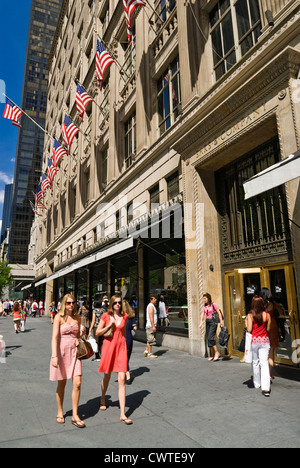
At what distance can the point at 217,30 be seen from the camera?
1158 cm

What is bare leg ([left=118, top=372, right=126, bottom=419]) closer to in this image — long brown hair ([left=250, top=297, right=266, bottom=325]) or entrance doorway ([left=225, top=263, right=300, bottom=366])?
long brown hair ([left=250, top=297, right=266, bottom=325])

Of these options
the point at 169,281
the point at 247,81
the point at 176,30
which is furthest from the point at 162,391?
A: the point at 176,30

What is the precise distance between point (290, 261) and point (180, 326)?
534 centimetres

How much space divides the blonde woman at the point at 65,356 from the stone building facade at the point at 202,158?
4895 millimetres

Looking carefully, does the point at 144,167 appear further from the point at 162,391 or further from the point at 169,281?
the point at 162,391

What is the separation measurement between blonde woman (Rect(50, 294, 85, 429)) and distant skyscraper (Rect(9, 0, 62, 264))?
387 feet

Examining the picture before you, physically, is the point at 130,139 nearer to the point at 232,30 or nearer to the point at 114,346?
the point at 232,30

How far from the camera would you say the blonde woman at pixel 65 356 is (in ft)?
14.9

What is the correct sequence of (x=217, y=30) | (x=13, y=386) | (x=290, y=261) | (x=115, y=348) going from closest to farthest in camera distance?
(x=115, y=348)
(x=13, y=386)
(x=290, y=261)
(x=217, y=30)

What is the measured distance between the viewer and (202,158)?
1077cm

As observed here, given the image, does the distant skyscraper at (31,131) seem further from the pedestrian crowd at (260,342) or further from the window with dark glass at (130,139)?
the pedestrian crowd at (260,342)

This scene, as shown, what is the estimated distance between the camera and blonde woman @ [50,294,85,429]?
178 inches

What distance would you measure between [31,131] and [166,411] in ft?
455

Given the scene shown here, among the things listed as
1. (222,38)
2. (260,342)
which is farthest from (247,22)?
(260,342)
